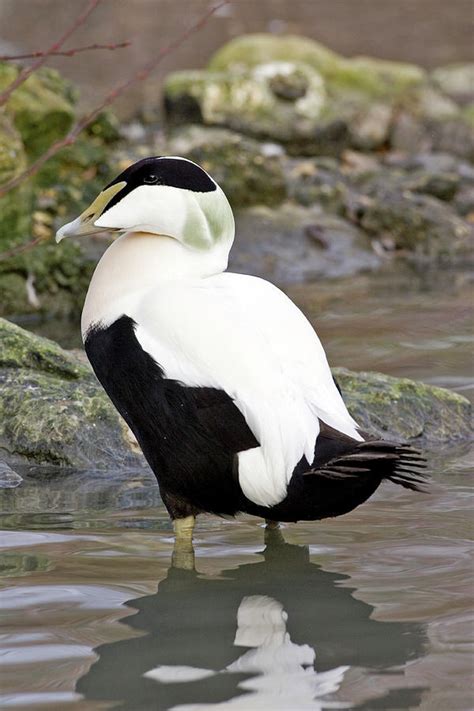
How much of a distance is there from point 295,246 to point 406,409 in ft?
16.1

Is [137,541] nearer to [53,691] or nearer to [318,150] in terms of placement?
[53,691]

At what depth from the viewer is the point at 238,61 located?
1560 cm

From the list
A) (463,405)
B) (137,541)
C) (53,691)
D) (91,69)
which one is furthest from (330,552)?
(91,69)

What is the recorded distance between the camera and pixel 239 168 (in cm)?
976

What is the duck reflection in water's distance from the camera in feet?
8.45

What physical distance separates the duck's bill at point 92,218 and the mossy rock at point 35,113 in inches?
194

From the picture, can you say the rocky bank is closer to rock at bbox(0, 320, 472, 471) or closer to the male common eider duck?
rock at bbox(0, 320, 472, 471)

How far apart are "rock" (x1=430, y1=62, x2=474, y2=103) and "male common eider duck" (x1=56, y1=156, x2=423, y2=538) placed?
1299 cm

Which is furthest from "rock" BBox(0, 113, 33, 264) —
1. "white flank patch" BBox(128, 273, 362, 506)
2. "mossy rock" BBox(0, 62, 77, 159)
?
"white flank patch" BBox(128, 273, 362, 506)

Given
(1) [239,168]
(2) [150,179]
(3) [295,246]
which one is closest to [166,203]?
(2) [150,179]

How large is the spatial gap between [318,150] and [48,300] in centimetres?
594

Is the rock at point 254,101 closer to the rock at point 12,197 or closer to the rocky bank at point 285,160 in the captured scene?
the rocky bank at point 285,160

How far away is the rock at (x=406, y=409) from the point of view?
4797mm

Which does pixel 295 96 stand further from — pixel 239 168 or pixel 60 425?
pixel 60 425
